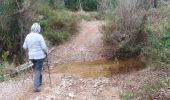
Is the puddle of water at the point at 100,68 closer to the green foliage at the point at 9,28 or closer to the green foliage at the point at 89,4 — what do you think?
the green foliage at the point at 9,28

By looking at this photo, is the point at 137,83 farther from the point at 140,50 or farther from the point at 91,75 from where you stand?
the point at 140,50

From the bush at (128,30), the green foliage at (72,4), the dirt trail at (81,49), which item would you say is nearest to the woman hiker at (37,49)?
the dirt trail at (81,49)

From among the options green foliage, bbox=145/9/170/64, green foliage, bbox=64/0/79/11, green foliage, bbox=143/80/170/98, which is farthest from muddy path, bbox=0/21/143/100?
green foliage, bbox=64/0/79/11

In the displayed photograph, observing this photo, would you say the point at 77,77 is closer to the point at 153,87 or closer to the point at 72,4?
the point at 153,87

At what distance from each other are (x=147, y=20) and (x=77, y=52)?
2859mm

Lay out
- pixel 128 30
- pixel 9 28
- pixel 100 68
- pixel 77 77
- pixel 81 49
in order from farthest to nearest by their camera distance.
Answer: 1. pixel 81 49
2. pixel 9 28
3. pixel 128 30
4. pixel 100 68
5. pixel 77 77

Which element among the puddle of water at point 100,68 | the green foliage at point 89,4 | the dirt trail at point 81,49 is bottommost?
the puddle of water at point 100,68

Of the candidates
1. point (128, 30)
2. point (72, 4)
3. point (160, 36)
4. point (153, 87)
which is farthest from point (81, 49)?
point (72, 4)

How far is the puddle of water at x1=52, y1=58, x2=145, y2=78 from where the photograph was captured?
12.2 m

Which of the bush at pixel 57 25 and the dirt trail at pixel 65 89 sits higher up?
the bush at pixel 57 25

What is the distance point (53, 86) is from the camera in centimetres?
1071

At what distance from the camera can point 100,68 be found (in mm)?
12805

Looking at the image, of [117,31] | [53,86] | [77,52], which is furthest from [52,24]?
[53,86]

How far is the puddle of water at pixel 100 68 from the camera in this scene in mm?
12203
